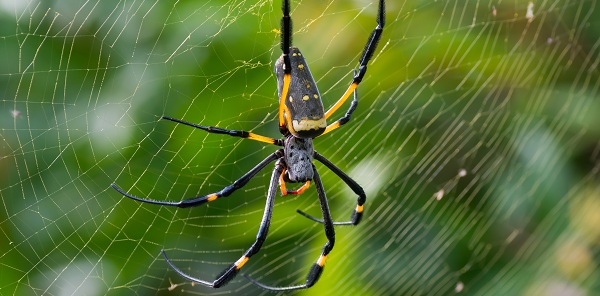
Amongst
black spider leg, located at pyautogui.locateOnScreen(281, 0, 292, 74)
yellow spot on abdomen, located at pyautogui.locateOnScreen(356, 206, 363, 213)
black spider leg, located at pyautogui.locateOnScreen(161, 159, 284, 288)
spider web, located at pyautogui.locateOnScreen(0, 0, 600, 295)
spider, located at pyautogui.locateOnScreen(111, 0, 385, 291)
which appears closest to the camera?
black spider leg, located at pyautogui.locateOnScreen(281, 0, 292, 74)

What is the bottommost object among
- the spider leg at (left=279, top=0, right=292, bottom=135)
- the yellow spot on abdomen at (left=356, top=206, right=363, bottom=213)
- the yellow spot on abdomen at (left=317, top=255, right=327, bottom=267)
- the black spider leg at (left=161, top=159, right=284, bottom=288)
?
the yellow spot on abdomen at (left=317, top=255, right=327, bottom=267)

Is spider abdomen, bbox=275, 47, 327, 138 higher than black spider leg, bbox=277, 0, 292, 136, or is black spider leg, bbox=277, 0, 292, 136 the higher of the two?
black spider leg, bbox=277, 0, 292, 136

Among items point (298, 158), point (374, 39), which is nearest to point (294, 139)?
point (298, 158)

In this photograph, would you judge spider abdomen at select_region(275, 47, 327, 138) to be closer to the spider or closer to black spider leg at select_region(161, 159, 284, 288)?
the spider

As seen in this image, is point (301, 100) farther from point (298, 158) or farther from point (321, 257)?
point (321, 257)

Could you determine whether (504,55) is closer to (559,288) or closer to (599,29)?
(599,29)

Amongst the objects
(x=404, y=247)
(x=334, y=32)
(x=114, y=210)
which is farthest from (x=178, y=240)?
(x=404, y=247)

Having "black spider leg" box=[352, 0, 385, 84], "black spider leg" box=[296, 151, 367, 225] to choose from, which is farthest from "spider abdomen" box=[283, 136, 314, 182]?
"black spider leg" box=[352, 0, 385, 84]
